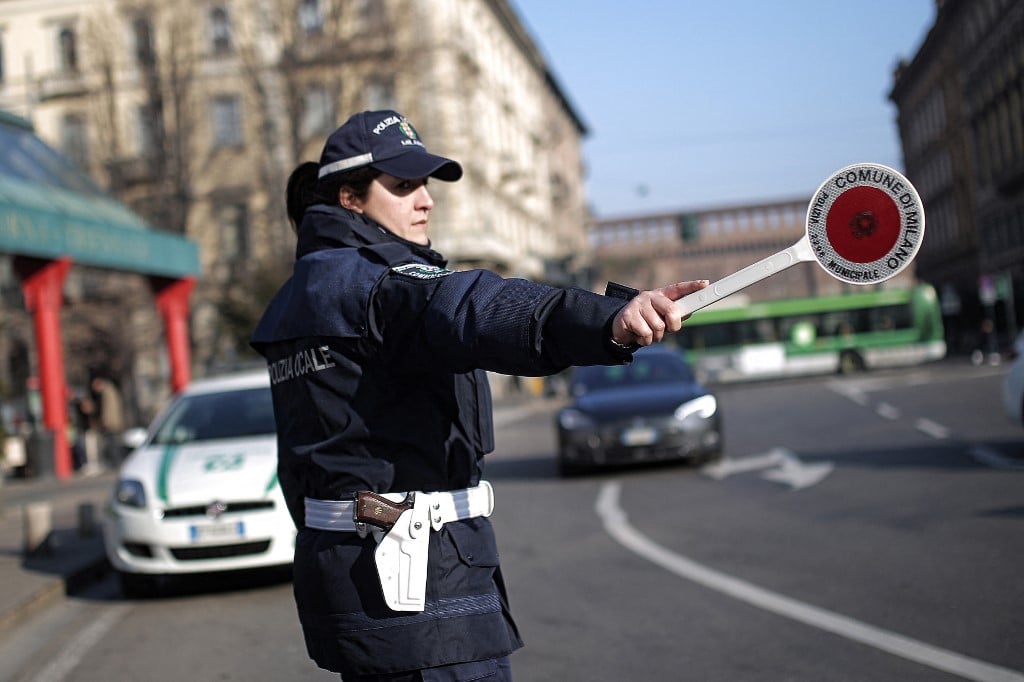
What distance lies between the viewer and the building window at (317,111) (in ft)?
132

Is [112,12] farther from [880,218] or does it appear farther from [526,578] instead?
[880,218]

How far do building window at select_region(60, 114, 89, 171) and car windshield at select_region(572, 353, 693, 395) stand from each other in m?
35.8

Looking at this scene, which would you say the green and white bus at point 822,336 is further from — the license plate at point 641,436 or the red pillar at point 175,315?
the license plate at point 641,436

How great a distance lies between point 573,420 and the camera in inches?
605

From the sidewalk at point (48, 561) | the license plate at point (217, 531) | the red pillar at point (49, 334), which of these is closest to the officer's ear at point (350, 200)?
the sidewalk at point (48, 561)

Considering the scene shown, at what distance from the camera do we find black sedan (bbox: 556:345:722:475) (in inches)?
589

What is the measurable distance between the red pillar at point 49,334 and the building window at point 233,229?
89.0 ft

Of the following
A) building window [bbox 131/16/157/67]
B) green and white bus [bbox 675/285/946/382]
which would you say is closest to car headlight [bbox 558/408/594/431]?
building window [bbox 131/16/157/67]

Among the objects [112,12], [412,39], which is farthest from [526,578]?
[112,12]

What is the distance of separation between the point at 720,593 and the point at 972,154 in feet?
183

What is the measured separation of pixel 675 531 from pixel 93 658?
493 centimetres

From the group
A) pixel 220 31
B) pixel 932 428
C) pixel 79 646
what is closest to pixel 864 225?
pixel 79 646

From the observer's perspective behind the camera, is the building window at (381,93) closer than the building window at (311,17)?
Yes

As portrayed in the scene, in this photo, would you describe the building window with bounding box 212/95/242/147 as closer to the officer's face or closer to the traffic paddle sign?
the officer's face
